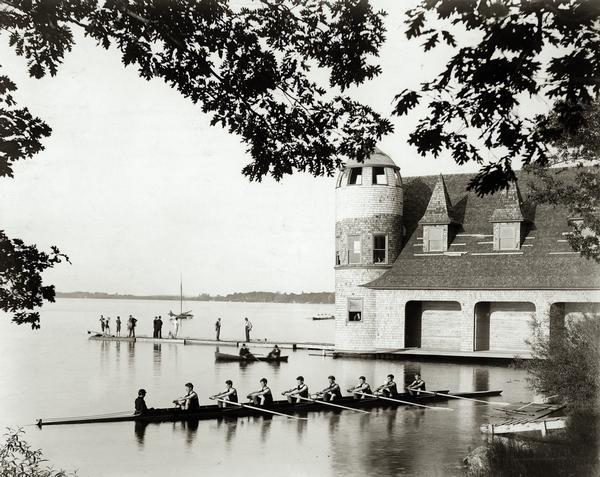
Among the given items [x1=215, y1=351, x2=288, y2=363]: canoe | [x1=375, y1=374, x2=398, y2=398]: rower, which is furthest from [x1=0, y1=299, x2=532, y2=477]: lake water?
[x1=215, y1=351, x2=288, y2=363]: canoe

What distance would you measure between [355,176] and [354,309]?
24.6ft

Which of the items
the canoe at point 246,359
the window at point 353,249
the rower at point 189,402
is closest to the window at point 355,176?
the window at point 353,249

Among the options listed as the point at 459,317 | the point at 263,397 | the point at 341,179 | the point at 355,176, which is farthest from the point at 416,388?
the point at 341,179

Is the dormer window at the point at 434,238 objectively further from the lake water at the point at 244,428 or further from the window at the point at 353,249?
the lake water at the point at 244,428

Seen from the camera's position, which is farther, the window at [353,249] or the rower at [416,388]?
the window at [353,249]

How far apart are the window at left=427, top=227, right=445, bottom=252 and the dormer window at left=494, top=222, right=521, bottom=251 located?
2.96 metres

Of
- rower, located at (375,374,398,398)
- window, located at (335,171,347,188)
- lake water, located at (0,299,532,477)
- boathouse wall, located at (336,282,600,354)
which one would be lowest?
lake water, located at (0,299,532,477)

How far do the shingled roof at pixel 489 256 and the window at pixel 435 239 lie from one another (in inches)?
14.7

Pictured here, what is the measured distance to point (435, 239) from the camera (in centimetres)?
4116

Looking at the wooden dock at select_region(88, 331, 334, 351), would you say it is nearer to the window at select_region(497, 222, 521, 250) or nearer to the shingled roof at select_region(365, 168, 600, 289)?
the shingled roof at select_region(365, 168, 600, 289)

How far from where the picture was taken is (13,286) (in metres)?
10.6

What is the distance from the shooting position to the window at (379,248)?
41938mm

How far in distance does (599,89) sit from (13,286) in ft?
26.4

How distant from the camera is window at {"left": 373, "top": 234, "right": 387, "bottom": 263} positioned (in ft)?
138
